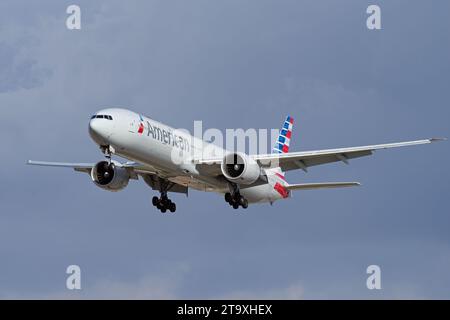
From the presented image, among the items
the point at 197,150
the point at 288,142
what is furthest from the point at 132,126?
the point at 288,142

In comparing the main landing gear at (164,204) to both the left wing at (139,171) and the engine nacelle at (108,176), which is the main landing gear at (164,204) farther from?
the engine nacelle at (108,176)

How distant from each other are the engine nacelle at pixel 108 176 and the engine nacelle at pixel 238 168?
720cm

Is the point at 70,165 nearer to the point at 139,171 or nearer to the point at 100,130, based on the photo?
the point at 139,171

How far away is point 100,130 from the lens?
2219 inches

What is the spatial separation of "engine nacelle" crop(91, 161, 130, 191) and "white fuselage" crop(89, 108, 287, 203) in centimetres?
414

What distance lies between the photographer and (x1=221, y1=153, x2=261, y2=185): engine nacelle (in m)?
62.5

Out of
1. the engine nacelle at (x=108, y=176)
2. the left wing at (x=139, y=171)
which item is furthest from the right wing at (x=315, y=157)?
the engine nacelle at (x=108, y=176)

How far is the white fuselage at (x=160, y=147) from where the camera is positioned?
186 feet

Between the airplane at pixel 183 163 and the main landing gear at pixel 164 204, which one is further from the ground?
the airplane at pixel 183 163

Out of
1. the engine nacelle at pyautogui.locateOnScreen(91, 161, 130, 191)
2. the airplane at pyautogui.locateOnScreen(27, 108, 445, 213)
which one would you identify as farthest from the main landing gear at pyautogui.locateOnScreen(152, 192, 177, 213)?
the engine nacelle at pyautogui.locateOnScreen(91, 161, 130, 191)

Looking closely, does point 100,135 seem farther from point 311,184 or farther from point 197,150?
point 311,184

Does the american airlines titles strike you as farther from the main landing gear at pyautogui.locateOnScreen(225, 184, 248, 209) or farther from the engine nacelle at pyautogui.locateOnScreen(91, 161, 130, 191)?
the engine nacelle at pyautogui.locateOnScreen(91, 161, 130, 191)

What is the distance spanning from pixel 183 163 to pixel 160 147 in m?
2.66

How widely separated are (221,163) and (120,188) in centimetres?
747
